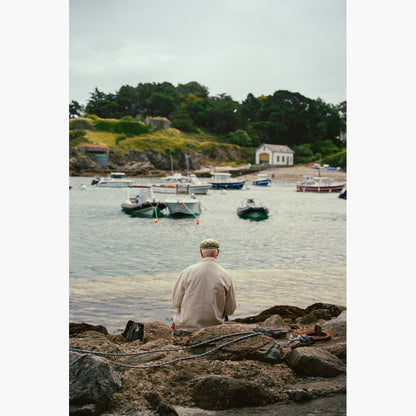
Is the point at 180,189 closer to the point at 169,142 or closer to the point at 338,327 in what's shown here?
the point at 169,142

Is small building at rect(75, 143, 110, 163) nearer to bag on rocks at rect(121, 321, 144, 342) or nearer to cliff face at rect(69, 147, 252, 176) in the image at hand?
cliff face at rect(69, 147, 252, 176)

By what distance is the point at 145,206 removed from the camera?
17.1 m

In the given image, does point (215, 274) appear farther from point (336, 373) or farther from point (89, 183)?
point (89, 183)

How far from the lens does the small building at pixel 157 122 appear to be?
4644cm

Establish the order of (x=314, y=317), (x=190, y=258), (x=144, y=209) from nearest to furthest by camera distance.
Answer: (x=314, y=317)
(x=190, y=258)
(x=144, y=209)

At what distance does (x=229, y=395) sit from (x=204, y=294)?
737 mm

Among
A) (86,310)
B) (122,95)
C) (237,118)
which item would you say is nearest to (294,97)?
(237,118)

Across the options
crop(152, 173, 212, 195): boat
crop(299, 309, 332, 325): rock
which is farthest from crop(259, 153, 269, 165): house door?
crop(299, 309, 332, 325): rock

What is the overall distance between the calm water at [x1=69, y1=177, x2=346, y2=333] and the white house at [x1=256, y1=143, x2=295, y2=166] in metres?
19.4

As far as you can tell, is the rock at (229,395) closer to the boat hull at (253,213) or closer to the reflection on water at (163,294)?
the reflection on water at (163,294)

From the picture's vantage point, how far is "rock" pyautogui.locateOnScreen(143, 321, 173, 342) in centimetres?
264

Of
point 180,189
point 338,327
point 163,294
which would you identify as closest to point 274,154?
point 180,189

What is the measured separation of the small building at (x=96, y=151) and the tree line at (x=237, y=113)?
337 centimetres

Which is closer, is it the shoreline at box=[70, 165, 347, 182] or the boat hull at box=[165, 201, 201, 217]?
the boat hull at box=[165, 201, 201, 217]
